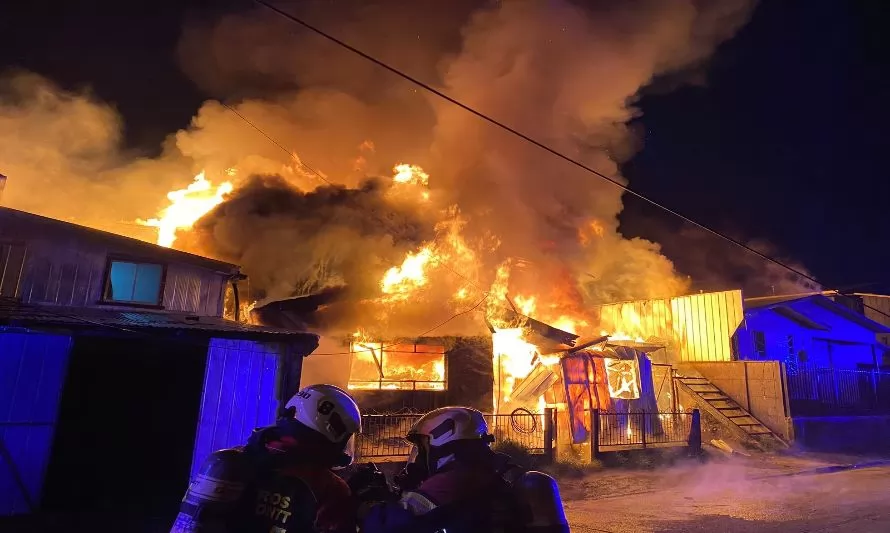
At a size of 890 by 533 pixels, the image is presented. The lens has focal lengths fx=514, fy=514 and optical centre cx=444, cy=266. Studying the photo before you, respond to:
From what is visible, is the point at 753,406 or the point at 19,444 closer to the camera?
the point at 19,444

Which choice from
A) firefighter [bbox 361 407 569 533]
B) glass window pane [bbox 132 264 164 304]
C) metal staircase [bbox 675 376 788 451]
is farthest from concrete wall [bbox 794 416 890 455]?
glass window pane [bbox 132 264 164 304]

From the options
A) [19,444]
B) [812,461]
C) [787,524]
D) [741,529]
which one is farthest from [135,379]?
[812,461]

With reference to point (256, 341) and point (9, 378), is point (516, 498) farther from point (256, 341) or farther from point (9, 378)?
point (9, 378)

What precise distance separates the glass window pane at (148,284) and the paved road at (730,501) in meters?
10.9

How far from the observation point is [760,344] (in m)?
23.7

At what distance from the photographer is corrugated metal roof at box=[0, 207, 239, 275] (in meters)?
11.4

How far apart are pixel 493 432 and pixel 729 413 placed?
1035 cm

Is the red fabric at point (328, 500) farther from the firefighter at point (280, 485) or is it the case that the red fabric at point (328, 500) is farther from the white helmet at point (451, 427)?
the white helmet at point (451, 427)

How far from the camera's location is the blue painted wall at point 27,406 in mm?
8516

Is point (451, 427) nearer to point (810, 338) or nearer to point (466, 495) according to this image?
point (466, 495)

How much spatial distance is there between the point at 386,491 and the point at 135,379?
11858 millimetres

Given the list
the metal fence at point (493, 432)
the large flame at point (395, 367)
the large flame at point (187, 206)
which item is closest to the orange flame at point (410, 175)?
the large flame at point (187, 206)

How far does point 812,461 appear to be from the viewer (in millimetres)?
15930

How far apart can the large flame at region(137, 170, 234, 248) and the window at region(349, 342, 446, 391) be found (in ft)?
29.8
